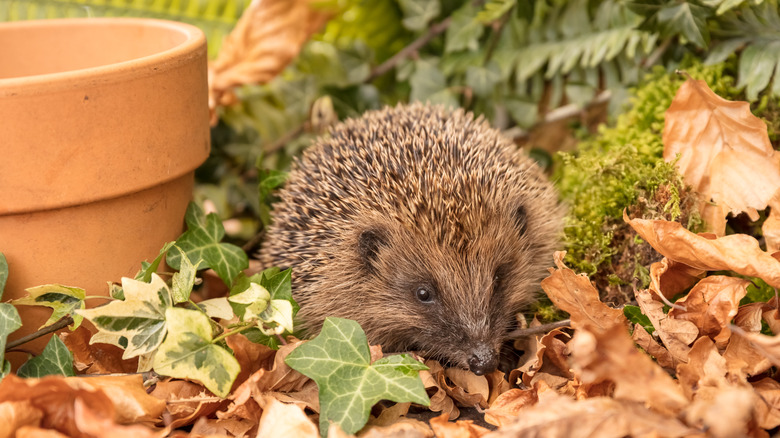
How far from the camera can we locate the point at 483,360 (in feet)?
6.88

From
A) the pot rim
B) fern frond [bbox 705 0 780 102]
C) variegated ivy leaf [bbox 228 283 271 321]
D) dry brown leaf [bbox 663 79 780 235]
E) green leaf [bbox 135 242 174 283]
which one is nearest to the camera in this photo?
the pot rim

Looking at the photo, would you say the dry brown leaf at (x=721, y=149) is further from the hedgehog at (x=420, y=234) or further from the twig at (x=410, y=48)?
the twig at (x=410, y=48)

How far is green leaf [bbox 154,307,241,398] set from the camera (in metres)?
1.78

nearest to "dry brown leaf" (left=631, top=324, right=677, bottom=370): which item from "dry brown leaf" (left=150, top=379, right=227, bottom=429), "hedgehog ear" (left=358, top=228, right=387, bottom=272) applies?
"hedgehog ear" (left=358, top=228, right=387, bottom=272)

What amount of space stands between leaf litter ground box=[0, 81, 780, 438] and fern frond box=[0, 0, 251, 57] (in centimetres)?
211

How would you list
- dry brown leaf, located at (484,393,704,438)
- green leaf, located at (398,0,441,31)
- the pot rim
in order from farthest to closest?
green leaf, located at (398,0,441,31) → the pot rim → dry brown leaf, located at (484,393,704,438)

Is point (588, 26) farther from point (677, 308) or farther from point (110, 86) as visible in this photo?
point (110, 86)

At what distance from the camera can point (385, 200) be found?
7.66 ft

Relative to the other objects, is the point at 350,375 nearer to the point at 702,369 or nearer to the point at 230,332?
the point at 230,332

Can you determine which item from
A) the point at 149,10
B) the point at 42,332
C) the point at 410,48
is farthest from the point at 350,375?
the point at 149,10

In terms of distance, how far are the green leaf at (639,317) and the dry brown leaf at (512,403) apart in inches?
14.6

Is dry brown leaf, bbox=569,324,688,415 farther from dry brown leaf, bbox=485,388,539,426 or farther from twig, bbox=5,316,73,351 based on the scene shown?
twig, bbox=5,316,73,351

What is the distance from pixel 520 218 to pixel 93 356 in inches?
59.7

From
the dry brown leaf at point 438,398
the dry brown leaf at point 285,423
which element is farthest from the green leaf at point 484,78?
the dry brown leaf at point 285,423
